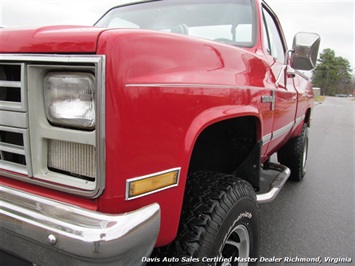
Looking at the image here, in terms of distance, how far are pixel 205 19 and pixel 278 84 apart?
31.4 inches

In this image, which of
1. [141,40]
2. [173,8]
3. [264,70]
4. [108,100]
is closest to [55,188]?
[108,100]

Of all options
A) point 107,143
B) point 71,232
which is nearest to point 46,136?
point 107,143

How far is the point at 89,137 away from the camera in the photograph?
1123 millimetres

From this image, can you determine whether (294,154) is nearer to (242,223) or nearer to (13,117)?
(242,223)

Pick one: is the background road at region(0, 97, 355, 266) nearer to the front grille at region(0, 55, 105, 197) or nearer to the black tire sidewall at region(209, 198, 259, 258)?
the front grille at region(0, 55, 105, 197)

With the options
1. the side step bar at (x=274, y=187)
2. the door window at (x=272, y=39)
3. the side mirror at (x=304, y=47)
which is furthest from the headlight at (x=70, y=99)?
the side mirror at (x=304, y=47)

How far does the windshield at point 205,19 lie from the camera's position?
234 cm

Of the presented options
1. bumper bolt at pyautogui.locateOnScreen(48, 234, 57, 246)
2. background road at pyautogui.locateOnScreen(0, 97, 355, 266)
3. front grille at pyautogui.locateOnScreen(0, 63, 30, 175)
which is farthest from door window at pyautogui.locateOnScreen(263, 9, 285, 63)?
bumper bolt at pyautogui.locateOnScreen(48, 234, 57, 246)

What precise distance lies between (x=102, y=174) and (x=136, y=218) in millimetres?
200

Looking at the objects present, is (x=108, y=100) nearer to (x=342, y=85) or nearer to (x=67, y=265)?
(x=67, y=265)

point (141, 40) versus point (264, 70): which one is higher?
point (141, 40)

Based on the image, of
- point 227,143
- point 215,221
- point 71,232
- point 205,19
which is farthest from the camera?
point 205,19

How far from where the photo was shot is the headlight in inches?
44.8

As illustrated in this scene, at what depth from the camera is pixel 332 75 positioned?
238 feet
